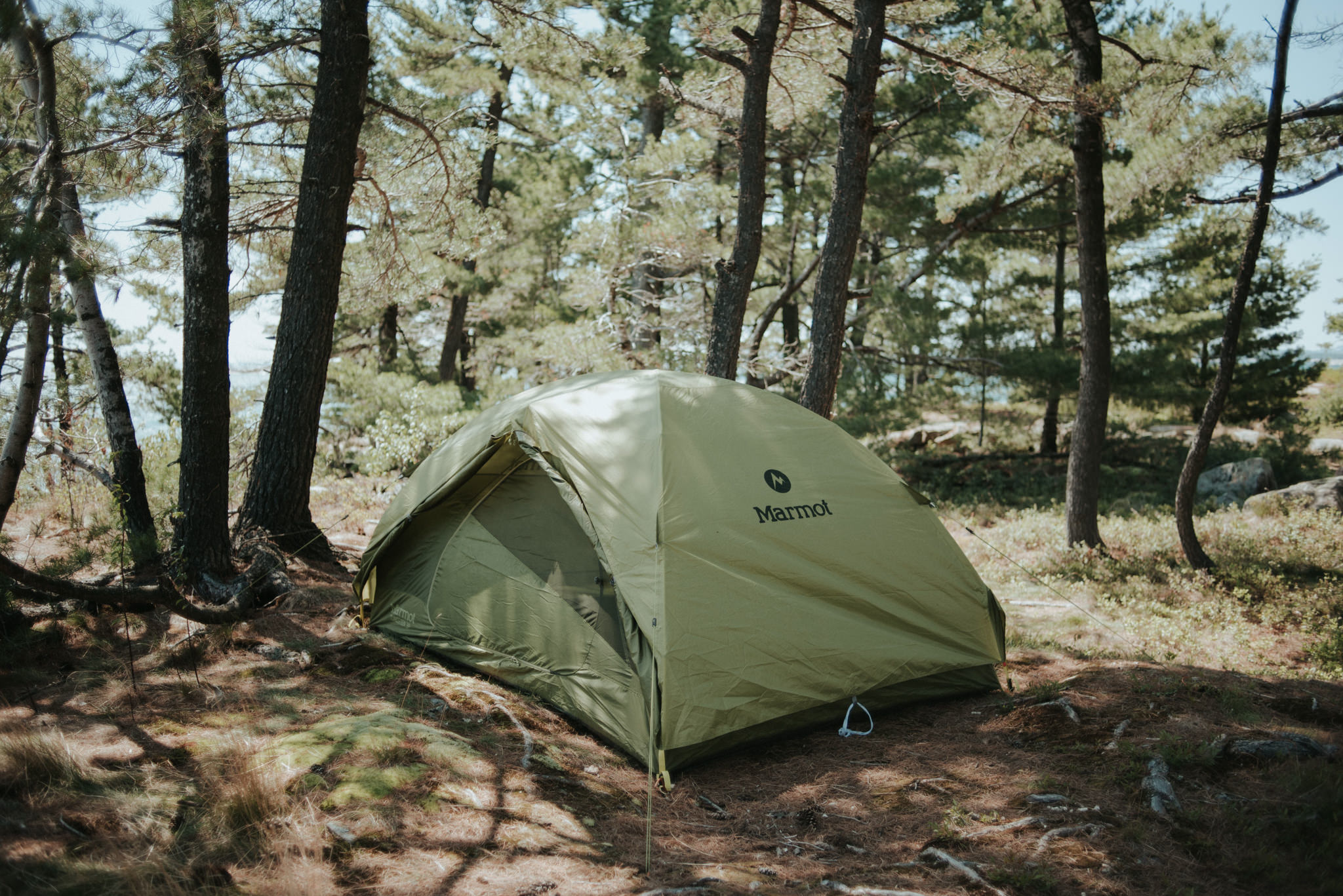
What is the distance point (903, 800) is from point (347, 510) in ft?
23.5

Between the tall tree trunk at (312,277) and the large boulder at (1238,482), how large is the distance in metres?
11.2

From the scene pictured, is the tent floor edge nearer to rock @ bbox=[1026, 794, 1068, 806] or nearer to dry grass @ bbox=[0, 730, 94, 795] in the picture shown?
rock @ bbox=[1026, 794, 1068, 806]

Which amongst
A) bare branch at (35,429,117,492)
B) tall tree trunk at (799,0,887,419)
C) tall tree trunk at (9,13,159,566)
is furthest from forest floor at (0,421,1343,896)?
tall tree trunk at (799,0,887,419)

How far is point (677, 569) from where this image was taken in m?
3.83

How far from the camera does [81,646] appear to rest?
418 cm

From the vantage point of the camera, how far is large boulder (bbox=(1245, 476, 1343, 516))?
914 cm

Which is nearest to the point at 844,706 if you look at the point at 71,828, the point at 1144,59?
the point at 71,828

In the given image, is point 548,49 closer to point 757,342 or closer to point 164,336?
point 757,342

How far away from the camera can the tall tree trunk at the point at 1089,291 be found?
7.82 metres

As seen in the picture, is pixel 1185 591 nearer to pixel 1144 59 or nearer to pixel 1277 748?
pixel 1277 748

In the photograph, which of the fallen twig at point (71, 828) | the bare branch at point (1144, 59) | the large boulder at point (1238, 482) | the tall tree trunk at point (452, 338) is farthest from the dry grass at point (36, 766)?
the tall tree trunk at point (452, 338)

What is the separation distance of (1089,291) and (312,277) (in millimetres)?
7255

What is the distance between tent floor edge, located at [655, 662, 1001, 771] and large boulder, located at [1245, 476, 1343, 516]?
6793mm

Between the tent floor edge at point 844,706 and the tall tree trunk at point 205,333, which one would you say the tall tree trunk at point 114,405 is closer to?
the tall tree trunk at point 205,333
